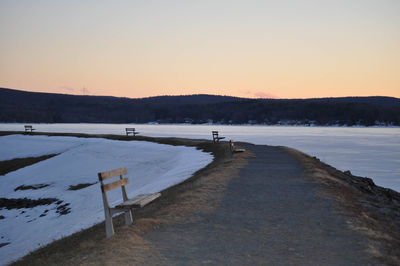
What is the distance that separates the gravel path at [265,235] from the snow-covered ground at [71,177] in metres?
6.22

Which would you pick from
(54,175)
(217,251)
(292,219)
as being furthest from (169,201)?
(54,175)

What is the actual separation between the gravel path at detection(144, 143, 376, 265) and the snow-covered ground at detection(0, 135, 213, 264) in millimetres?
6220

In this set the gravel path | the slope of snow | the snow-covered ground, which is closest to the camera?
the gravel path

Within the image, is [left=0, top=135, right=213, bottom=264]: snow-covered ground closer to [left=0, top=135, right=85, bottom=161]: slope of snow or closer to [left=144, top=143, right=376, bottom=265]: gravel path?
[left=0, top=135, right=85, bottom=161]: slope of snow

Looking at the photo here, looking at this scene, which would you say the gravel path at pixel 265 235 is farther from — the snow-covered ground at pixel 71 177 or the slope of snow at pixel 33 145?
the slope of snow at pixel 33 145

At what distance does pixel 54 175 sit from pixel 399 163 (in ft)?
107

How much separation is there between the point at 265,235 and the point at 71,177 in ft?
93.8

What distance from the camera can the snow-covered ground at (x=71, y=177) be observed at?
56.3 ft

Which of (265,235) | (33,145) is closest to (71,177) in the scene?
(33,145)

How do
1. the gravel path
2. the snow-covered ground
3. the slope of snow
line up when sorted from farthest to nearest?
1. the slope of snow
2. the snow-covered ground
3. the gravel path

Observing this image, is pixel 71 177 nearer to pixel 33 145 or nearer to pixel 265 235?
pixel 33 145

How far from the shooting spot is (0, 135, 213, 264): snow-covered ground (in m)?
17.2

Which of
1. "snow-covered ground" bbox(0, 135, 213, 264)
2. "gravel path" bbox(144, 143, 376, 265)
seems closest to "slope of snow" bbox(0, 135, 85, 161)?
"snow-covered ground" bbox(0, 135, 213, 264)

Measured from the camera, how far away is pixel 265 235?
775 centimetres
